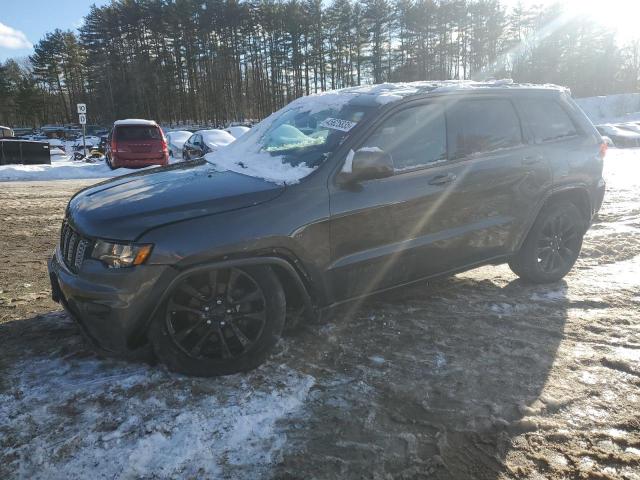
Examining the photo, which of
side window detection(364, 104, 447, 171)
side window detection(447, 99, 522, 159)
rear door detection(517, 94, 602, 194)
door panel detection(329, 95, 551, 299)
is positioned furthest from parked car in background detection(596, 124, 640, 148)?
side window detection(364, 104, 447, 171)

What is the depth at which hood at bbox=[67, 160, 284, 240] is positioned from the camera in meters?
2.65

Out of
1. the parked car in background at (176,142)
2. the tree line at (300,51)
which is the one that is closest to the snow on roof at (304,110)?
the parked car in background at (176,142)

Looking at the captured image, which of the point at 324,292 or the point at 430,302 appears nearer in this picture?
the point at 324,292

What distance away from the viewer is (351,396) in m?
2.76

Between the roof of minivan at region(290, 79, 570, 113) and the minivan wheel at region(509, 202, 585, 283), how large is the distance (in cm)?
116

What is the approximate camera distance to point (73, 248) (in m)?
2.89

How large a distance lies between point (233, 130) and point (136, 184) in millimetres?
22227

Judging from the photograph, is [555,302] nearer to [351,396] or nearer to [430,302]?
[430,302]

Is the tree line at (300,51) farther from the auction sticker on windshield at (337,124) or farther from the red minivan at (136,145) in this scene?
the auction sticker on windshield at (337,124)

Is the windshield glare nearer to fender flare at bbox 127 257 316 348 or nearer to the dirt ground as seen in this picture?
fender flare at bbox 127 257 316 348

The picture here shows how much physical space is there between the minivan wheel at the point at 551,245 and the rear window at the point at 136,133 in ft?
42.2

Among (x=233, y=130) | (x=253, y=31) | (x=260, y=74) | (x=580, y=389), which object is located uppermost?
(x=253, y=31)

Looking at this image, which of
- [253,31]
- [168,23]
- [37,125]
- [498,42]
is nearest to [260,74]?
[253,31]

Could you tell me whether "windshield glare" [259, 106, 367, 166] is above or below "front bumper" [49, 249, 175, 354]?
above
